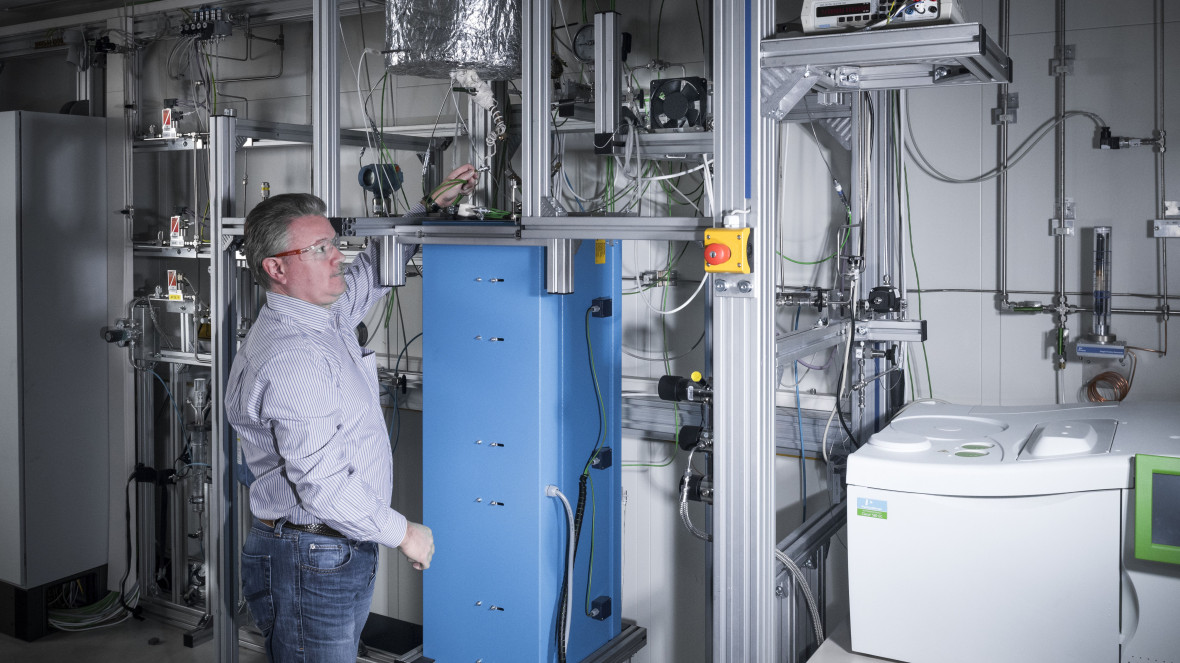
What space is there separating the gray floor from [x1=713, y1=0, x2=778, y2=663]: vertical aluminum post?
2831 mm

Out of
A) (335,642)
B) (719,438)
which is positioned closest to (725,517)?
(719,438)

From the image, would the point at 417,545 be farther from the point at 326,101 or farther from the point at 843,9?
the point at 843,9

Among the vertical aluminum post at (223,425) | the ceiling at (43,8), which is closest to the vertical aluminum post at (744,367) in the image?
the vertical aluminum post at (223,425)

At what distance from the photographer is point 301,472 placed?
2.02 meters

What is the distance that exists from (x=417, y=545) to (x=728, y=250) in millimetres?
958

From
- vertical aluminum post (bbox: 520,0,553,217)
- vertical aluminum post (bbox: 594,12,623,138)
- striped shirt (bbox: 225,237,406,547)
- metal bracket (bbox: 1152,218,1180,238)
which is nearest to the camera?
striped shirt (bbox: 225,237,406,547)

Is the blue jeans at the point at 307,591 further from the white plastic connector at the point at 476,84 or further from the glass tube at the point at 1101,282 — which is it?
the glass tube at the point at 1101,282

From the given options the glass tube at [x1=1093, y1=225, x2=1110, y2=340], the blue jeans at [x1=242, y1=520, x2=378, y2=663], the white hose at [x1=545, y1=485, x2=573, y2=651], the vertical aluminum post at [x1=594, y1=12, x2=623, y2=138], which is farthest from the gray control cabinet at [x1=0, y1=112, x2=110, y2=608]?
the glass tube at [x1=1093, y1=225, x2=1110, y2=340]

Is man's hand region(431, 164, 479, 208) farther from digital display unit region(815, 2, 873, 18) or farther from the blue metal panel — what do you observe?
digital display unit region(815, 2, 873, 18)

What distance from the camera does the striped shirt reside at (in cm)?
201

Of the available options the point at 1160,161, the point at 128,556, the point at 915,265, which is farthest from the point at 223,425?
the point at 1160,161

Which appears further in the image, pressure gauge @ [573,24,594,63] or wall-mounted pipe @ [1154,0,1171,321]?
pressure gauge @ [573,24,594,63]

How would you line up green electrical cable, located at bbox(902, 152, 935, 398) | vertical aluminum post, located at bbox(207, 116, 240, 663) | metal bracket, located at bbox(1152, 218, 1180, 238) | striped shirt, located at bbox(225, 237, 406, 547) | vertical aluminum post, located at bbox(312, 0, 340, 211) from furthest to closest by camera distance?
1. vertical aluminum post, located at bbox(207, 116, 240, 663)
2. green electrical cable, located at bbox(902, 152, 935, 398)
3. vertical aluminum post, located at bbox(312, 0, 340, 211)
4. metal bracket, located at bbox(1152, 218, 1180, 238)
5. striped shirt, located at bbox(225, 237, 406, 547)

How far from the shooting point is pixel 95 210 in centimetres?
435
